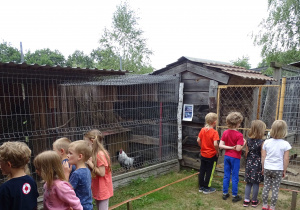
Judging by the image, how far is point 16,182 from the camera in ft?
5.40

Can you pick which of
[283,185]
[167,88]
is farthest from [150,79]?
[283,185]

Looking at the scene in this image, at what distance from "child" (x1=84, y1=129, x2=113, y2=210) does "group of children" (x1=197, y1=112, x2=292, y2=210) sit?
1.97 meters

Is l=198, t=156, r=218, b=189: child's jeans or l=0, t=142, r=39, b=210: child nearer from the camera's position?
l=0, t=142, r=39, b=210: child

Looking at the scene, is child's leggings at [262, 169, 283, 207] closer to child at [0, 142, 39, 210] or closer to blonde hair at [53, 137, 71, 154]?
blonde hair at [53, 137, 71, 154]

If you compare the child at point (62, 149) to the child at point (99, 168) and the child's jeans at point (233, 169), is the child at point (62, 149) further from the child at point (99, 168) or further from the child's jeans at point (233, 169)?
the child's jeans at point (233, 169)

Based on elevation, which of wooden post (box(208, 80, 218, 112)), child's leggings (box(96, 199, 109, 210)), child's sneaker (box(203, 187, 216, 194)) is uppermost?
wooden post (box(208, 80, 218, 112))

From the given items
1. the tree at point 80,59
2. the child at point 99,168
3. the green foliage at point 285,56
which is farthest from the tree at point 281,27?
the tree at point 80,59

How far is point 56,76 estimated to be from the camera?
3.74 meters

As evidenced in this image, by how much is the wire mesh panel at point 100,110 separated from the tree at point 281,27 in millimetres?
9942

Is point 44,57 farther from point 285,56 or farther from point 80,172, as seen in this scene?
point 80,172

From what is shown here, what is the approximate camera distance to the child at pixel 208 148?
12.0 feet

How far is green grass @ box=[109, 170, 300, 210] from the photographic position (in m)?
3.45

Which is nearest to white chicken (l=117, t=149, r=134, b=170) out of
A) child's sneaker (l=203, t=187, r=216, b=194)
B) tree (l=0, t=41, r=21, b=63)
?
child's sneaker (l=203, t=187, r=216, b=194)

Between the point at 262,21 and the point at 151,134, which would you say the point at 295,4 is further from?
the point at 151,134
